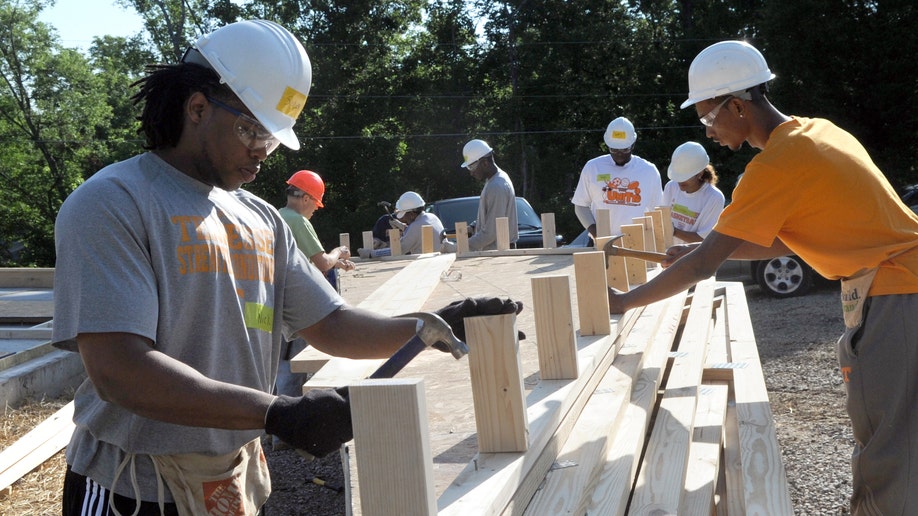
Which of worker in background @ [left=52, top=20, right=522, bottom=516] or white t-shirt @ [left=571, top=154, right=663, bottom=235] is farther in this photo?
white t-shirt @ [left=571, top=154, right=663, bottom=235]

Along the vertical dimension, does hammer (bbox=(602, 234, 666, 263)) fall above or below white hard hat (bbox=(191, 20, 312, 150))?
below

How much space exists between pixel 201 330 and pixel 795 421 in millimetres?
5500

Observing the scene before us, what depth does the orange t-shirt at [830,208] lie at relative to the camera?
2.92 m

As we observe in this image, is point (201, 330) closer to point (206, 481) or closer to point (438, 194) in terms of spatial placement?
point (206, 481)

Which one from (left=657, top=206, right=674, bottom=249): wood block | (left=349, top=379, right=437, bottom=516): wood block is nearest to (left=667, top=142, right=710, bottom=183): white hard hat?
(left=657, top=206, right=674, bottom=249): wood block

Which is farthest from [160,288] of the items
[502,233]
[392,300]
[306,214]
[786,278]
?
[786,278]

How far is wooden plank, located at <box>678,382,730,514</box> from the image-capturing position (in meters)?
2.97

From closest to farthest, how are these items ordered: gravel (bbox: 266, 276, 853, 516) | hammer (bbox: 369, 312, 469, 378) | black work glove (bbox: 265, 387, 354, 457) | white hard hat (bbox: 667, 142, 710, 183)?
black work glove (bbox: 265, 387, 354, 457) → hammer (bbox: 369, 312, 469, 378) → gravel (bbox: 266, 276, 853, 516) → white hard hat (bbox: 667, 142, 710, 183)

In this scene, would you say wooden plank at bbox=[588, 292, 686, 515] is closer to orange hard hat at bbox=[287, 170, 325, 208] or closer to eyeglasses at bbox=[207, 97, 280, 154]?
eyeglasses at bbox=[207, 97, 280, 154]

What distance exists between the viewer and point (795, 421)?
6.30 meters

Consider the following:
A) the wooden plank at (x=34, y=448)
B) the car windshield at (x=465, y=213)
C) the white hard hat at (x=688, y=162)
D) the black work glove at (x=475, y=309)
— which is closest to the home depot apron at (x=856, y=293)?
the black work glove at (x=475, y=309)

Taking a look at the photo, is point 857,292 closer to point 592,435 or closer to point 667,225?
point 592,435

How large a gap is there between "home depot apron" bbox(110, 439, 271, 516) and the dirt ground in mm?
2583

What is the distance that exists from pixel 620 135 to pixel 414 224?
3.12 m
